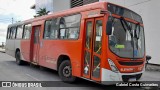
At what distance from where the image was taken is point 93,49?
8.30 metres

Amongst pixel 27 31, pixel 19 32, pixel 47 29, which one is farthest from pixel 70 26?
pixel 19 32

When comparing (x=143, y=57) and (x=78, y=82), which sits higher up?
(x=143, y=57)

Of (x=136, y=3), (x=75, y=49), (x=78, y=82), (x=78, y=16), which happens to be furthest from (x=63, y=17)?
(x=136, y=3)

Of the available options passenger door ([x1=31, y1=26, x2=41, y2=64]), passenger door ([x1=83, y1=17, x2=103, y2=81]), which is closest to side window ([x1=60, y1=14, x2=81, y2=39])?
passenger door ([x1=83, y1=17, x2=103, y2=81])

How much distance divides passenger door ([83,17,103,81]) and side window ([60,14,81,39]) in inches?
25.6

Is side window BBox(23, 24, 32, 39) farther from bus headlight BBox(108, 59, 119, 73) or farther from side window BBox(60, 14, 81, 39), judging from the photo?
bus headlight BBox(108, 59, 119, 73)

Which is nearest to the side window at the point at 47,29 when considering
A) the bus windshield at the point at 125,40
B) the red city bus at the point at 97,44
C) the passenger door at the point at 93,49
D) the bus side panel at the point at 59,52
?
the red city bus at the point at 97,44

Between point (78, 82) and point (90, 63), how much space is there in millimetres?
1759

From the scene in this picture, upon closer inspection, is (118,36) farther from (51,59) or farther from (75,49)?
(51,59)

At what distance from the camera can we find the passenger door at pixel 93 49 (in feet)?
26.5

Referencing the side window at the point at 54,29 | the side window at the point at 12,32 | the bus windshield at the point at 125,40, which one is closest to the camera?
the bus windshield at the point at 125,40

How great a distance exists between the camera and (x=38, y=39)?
41.4 ft

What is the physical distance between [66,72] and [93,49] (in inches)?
80.3

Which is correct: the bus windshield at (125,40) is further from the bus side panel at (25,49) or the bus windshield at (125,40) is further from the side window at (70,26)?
the bus side panel at (25,49)
